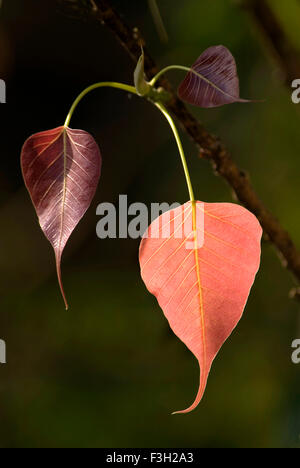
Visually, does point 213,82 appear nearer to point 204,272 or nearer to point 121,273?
point 204,272

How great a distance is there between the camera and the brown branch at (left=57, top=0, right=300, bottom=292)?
0.96 ft

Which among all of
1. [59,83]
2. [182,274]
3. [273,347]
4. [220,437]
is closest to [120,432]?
[220,437]

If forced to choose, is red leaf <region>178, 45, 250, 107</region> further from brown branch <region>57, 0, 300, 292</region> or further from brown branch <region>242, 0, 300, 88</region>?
brown branch <region>242, 0, 300, 88</region>

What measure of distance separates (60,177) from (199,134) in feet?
0.31

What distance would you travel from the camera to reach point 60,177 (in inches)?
9.5

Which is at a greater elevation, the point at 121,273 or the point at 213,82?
the point at 213,82

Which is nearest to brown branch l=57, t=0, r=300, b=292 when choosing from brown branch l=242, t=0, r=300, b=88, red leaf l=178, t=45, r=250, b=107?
red leaf l=178, t=45, r=250, b=107

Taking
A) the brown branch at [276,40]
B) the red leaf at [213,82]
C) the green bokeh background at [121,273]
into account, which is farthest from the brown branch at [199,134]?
the green bokeh background at [121,273]

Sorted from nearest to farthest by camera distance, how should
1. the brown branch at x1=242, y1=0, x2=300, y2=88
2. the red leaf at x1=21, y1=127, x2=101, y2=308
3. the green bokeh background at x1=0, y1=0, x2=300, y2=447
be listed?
1. the red leaf at x1=21, y1=127, x2=101, y2=308
2. the brown branch at x1=242, y1=0, x2=300, y2=88
3. the green bokeh background at x1=0, y1=0, x2=300, y2=447

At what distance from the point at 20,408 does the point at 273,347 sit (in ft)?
1.22

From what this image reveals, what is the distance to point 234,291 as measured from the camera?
24 centimetres

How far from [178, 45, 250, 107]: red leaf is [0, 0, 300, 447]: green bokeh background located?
23.1 inches

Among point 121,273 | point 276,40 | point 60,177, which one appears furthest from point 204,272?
point 121,273

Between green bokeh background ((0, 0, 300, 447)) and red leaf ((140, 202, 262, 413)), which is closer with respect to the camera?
red leaf ((140, 202, 262, 413))
